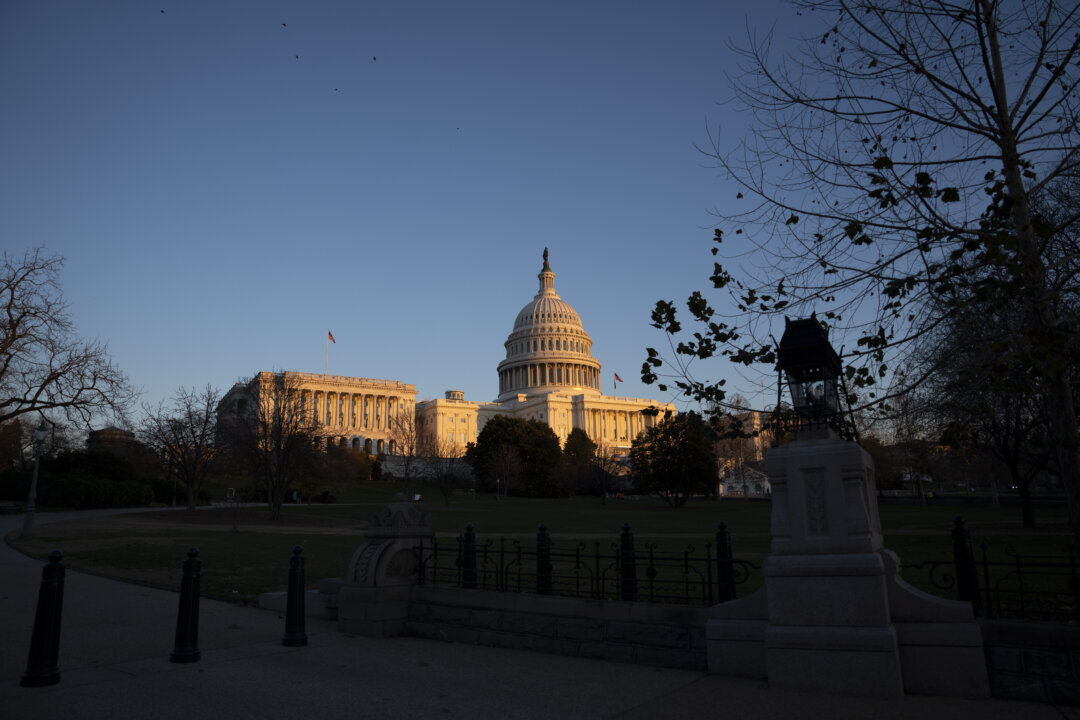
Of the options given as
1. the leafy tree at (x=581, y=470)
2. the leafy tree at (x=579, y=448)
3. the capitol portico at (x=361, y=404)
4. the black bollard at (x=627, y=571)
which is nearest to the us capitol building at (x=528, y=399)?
the capitol portico at (x=361, y=404)

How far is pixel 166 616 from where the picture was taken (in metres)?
11.2

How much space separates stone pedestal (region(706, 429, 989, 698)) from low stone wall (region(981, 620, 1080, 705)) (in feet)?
0.51

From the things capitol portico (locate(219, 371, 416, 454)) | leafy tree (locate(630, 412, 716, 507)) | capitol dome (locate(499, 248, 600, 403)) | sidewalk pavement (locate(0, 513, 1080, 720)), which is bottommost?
sidewalk pavement (locate(0, 513, 1080, 720))

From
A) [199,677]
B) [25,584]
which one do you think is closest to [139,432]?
[25,584]

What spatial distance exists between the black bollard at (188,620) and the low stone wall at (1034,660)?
27.1 ft

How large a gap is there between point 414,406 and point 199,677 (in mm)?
124550

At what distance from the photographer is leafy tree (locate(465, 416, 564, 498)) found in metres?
76.4

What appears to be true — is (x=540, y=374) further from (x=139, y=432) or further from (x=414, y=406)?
(x=139, y=432)

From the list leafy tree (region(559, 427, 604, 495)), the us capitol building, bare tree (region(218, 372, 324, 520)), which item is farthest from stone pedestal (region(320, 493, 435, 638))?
the us capitol building

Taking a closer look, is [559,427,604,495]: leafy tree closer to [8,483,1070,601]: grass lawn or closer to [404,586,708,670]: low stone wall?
[8,483,1070,601]: grass lawn

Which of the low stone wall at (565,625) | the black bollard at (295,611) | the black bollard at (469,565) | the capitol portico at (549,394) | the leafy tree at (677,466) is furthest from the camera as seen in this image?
the capitol portico at (549,394)

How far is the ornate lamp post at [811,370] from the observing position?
7.49 metres

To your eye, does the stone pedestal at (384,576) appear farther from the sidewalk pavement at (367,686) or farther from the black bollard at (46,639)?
the black bollard at (46,639)

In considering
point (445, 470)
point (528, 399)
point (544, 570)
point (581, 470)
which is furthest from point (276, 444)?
point (528, 399)
